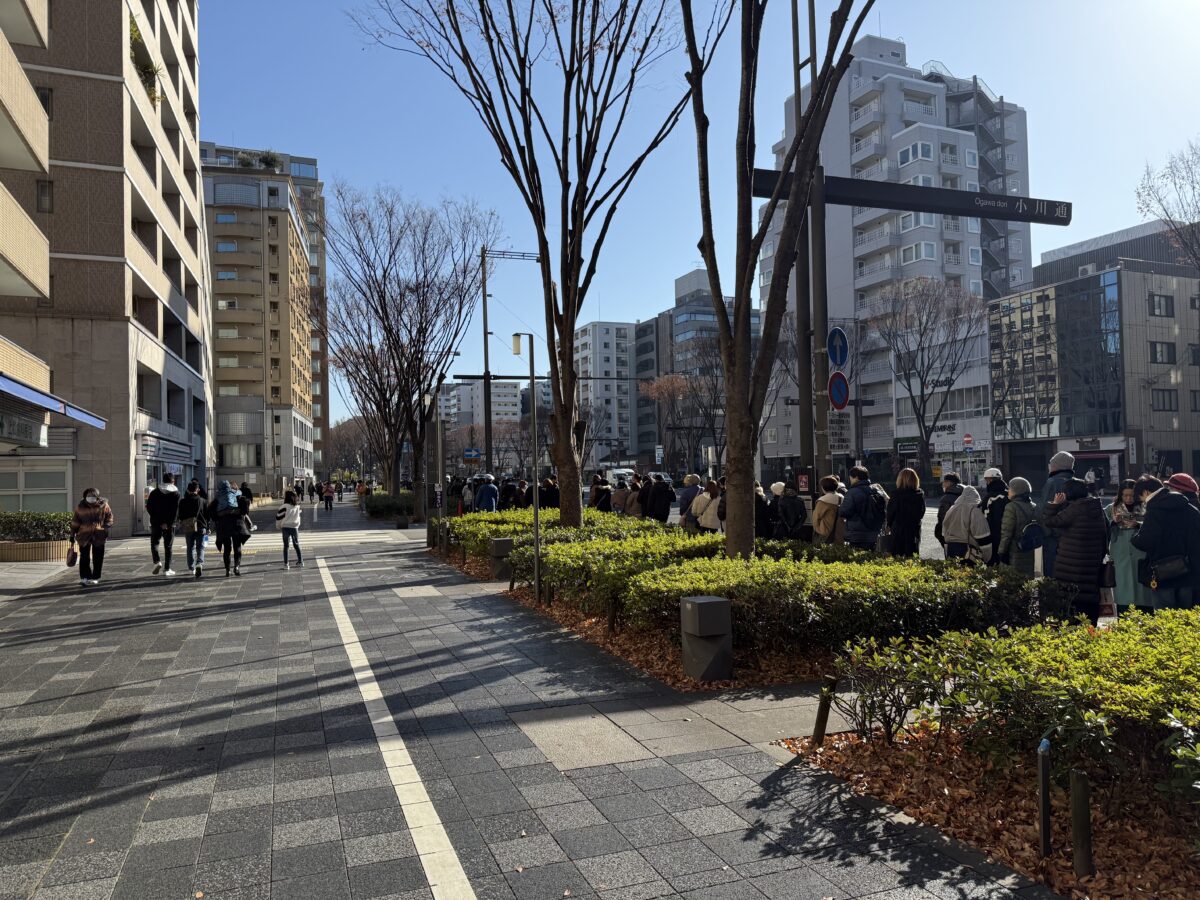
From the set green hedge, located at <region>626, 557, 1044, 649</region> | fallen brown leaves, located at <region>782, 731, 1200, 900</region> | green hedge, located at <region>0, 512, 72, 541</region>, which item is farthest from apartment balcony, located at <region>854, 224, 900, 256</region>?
fallen brown leaves, located at <region>782, 731, 1200, 900</region>

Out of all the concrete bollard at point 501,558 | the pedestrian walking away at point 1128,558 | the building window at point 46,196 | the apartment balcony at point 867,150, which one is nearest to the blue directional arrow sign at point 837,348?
the pedestrian walking away at point 1128,558

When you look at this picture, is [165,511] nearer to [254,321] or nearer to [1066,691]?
[1066,691]

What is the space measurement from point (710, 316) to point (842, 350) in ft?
309

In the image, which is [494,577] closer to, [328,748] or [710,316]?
[328,748]

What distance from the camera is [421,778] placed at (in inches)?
185

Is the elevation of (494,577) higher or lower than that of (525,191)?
lower

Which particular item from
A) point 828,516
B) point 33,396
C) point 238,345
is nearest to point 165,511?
point 33,396

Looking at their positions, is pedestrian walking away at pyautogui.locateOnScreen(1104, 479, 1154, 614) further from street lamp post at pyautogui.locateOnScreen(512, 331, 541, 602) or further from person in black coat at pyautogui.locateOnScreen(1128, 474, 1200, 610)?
street lamp post at pyautogui.locateOnScreen(512, 331, 541, 602)

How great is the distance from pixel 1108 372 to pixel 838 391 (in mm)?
45114

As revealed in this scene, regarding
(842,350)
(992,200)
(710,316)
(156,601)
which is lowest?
(156,601)

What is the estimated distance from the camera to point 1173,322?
4972 cm

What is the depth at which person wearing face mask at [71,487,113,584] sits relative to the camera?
13891 millimetres

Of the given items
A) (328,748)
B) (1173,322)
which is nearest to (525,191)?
(328,748)

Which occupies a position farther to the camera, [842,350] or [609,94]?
[609,94]
